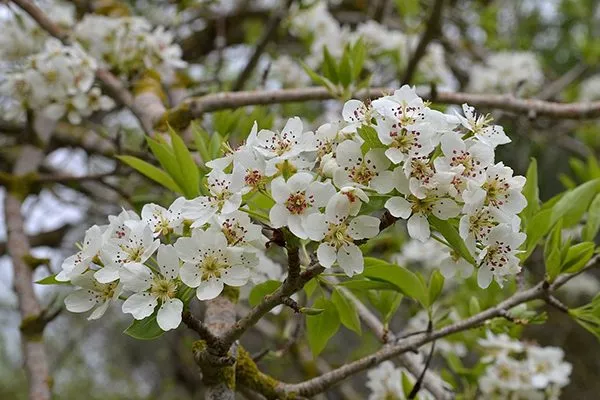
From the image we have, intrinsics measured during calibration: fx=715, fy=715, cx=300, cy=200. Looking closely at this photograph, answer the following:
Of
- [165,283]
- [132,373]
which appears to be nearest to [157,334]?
[165,283]

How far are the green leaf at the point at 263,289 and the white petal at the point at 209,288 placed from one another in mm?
248

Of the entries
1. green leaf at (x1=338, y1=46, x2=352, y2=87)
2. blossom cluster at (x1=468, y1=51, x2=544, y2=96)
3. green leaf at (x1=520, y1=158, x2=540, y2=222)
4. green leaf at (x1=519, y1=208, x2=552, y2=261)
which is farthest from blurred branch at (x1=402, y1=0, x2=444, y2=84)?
green leaf at (x1=519, y1=208, x2=552, y2=261)

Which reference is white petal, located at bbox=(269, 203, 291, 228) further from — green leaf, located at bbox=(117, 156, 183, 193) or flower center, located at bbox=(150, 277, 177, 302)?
green leaf, located at bbox=(117, 156, 183, 193)

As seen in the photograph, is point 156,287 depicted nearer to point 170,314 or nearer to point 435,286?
point 170,314

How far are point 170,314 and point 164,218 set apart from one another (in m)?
0.16

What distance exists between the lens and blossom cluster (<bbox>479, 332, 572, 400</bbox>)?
1.89 metres

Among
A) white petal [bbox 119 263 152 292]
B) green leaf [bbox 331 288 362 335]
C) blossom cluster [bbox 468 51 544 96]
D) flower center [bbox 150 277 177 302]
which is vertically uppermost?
white petal [bbox 119 263 152 292]

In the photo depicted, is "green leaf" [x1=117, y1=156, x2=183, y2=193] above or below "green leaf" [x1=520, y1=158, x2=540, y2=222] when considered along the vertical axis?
below

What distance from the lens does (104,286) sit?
3.42ft

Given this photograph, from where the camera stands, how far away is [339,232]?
0.93 metres

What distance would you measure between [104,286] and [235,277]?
197 mm

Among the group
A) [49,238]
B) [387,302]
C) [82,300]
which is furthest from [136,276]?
[49,238]

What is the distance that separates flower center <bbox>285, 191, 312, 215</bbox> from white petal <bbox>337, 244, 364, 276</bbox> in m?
0.07

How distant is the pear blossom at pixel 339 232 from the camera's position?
917 mm
